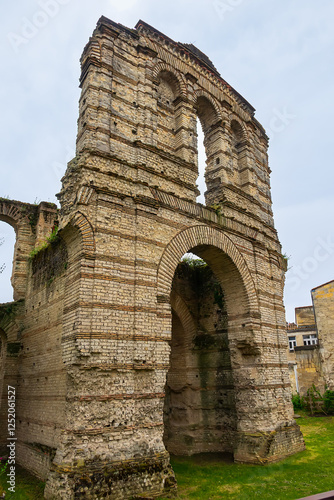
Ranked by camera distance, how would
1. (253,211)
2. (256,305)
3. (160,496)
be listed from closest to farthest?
(160,496) < (256,305) < (253,211)

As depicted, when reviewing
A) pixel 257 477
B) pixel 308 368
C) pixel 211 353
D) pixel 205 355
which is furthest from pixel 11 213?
pixel 308 368

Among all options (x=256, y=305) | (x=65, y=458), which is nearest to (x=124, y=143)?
(x=256, y=305)

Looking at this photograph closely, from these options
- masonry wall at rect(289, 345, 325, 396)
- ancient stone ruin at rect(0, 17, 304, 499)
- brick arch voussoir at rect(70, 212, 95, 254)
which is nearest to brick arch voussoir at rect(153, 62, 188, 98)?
ancient stone ruin at rect(0, 17, 304, 499)

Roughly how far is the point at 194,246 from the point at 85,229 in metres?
3.06

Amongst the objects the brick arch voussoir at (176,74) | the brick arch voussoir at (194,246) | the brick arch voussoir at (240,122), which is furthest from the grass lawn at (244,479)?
the brick arch voussoir at (240,122)

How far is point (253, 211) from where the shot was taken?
40.0 ft

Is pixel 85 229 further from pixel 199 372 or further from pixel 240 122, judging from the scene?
pixel 240 122

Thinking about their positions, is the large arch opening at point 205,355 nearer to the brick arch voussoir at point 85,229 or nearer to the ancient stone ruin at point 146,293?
the ancient stone ruin at point 146,293

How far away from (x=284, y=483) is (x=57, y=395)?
5086mm

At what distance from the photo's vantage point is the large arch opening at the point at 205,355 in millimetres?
10375

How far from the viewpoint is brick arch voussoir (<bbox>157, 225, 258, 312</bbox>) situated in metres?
8.09

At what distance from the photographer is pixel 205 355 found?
37.2 feet

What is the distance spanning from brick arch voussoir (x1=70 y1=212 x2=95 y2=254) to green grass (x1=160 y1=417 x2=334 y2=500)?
4.77 metres

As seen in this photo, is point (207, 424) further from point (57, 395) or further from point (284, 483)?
point (57, 395)
